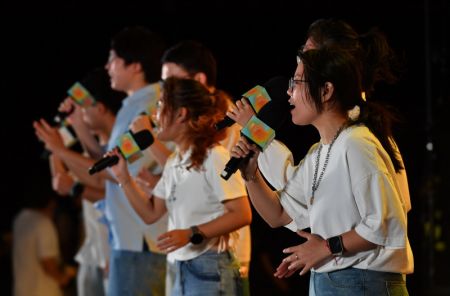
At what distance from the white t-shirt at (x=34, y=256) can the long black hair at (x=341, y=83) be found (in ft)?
9.56

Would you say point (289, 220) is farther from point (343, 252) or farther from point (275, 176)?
point (343, 252)

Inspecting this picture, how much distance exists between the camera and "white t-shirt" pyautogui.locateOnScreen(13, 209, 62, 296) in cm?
479

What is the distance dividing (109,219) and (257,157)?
1.36 metres

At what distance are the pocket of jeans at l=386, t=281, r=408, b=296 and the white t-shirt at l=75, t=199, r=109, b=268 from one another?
1972mm

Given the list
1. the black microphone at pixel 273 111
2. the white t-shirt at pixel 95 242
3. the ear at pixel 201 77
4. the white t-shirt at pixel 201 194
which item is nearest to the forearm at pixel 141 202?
the white t-shirt at pixel 201 194

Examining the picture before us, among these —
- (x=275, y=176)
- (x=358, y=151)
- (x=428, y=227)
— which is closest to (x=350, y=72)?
(x=358, y=151)

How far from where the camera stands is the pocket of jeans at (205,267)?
2.72m

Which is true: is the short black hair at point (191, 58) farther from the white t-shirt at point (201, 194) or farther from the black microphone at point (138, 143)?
the white t-shirt at point (201, 194)

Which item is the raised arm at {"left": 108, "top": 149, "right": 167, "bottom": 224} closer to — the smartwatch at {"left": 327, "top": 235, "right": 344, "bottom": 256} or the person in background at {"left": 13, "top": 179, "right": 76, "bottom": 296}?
the smartwatch at {"left": 327, "top": 235, "right": 344, "bottom": 256}

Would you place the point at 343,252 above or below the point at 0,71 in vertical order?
below

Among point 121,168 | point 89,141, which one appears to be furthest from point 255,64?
point 121,168

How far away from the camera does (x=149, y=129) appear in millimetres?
3088

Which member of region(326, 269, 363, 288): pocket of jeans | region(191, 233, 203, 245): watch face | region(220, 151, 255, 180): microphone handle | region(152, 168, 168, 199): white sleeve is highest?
region(220, 151, 255, 180): microphone handle

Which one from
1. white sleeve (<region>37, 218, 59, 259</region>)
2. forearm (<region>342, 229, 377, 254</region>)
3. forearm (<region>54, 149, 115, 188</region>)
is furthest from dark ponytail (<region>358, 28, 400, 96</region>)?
white sleeve (<region>37, 218, 59, 259</region>)
